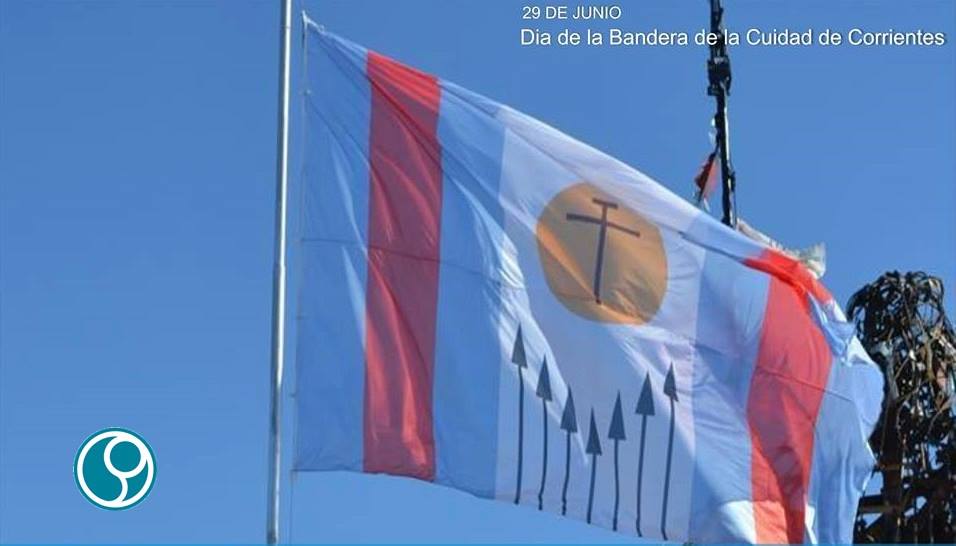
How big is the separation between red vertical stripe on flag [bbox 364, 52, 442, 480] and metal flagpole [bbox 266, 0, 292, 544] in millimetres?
1137

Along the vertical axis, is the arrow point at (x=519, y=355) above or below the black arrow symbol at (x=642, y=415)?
above

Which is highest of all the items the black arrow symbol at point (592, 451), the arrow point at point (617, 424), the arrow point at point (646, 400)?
the arrow point at point (646, 400)

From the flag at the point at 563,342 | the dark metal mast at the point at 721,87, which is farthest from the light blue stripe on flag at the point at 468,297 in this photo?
the dark metal mast at the point at 721,87

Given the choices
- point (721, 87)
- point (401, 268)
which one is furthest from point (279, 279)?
point (721, 87)

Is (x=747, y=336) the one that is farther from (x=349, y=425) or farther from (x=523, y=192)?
(x=349, y=425)

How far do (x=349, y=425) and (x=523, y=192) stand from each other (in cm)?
319

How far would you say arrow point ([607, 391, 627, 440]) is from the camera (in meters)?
20.3

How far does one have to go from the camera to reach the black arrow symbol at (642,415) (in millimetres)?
20359

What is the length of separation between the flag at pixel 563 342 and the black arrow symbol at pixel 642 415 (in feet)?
0.06

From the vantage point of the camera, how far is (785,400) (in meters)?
21.3

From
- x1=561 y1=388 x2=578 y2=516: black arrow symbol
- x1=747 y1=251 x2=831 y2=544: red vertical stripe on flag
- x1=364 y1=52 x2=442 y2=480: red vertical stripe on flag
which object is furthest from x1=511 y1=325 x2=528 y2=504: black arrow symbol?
x1=747 y1=251 x2=831 y2=544: red vertical stripe on flag

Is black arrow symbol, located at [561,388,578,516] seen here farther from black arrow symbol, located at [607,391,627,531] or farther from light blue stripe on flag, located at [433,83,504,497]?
light blue stripe on flag, located at [433,83,504,497]

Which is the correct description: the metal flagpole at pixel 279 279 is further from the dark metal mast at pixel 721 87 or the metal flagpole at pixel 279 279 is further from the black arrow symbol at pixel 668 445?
the dark metal mast at pixel 721 87

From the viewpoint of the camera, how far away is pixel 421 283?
20141 mm
